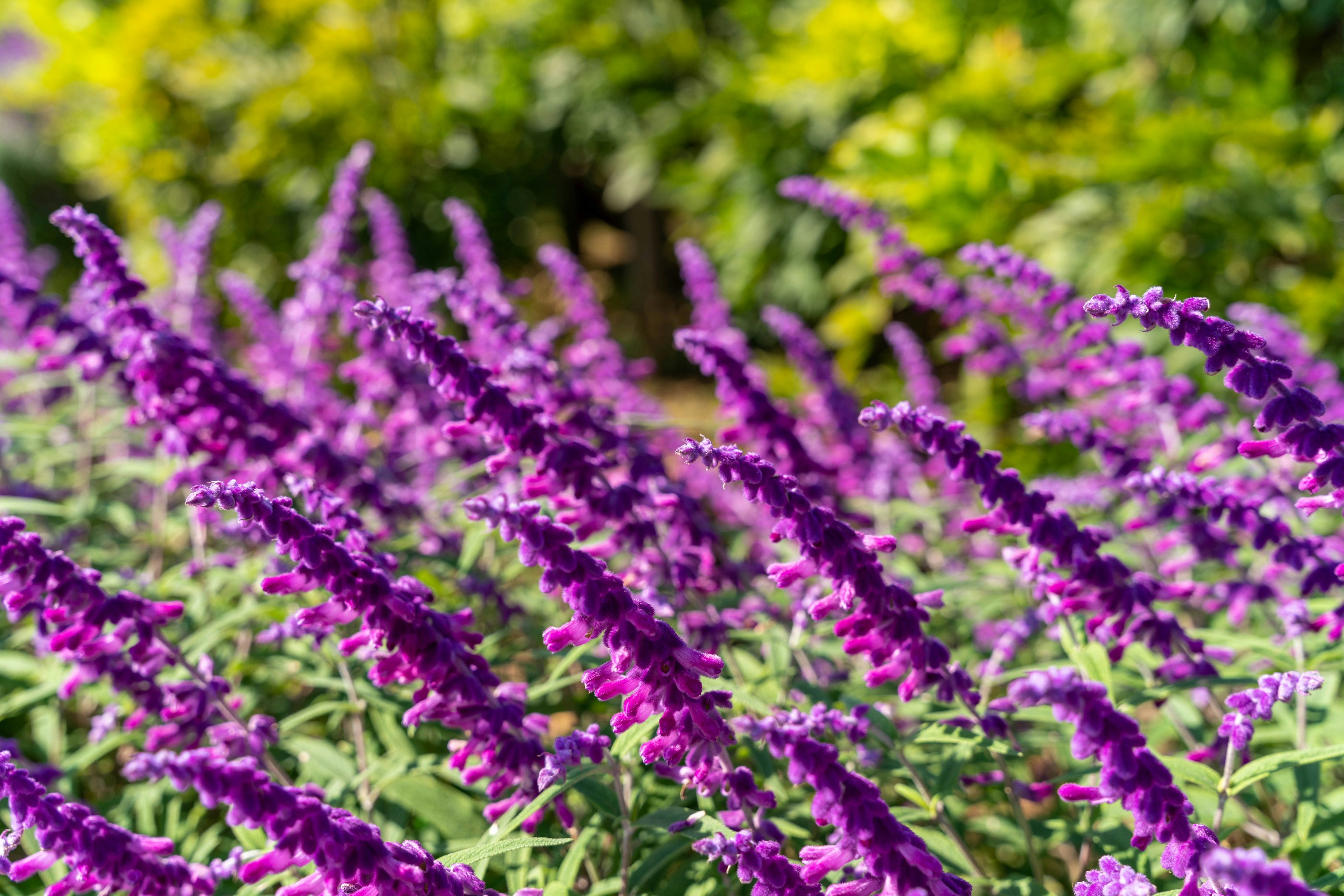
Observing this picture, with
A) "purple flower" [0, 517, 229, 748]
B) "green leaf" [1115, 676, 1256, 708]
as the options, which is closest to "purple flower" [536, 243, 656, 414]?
"purple flower" [0, 517, 229, 748]

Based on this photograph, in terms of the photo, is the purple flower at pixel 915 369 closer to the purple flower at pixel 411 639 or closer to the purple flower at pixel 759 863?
the purple flower at pixel 411 639

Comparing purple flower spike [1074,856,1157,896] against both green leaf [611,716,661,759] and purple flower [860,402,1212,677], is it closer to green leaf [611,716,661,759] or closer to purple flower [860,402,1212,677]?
purple flower [860,402,1212,677]

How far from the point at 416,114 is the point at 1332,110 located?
10393 mm

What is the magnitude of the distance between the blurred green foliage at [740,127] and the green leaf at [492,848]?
2.88 metres

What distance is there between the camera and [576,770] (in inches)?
76.1

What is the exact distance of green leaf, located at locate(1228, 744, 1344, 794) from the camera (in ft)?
6.13

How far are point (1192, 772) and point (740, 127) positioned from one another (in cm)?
1052

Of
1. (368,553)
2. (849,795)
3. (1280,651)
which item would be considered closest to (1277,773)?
Answer: (1280,651)

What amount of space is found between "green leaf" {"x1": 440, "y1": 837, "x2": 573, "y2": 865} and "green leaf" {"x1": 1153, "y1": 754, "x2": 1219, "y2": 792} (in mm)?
1127

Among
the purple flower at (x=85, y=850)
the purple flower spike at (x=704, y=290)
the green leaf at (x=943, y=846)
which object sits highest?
the purple flower spike at (x=704, y=290)

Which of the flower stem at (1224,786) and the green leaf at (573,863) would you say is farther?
the green leaf at (573,863)

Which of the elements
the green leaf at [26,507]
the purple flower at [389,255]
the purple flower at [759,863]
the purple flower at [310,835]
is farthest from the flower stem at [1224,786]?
the purple flower at [389,255]

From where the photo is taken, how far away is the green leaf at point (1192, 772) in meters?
1.97

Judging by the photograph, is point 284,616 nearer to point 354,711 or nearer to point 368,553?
point 354,711
